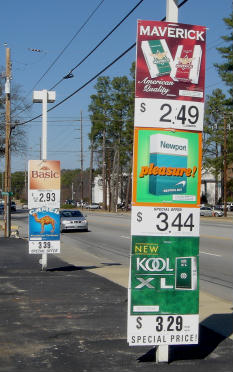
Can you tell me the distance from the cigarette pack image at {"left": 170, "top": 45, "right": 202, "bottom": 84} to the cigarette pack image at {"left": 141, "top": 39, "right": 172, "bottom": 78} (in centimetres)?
9

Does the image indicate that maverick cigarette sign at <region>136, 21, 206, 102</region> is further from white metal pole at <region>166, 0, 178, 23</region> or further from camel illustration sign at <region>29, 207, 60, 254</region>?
camel illustration sign at <region>29, 207, 60, 254</region>

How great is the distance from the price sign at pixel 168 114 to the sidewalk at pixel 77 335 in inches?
106

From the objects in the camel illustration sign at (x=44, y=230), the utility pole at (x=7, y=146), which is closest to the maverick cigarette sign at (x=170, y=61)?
the camel illustration sign at (x=44, y=230)

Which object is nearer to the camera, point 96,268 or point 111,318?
point 111,318

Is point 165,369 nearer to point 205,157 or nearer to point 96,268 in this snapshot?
point 96,268

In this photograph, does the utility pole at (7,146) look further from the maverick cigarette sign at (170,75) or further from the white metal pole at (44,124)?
the maverick cigarette sign at (170,75)

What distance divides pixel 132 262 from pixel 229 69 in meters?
52.6

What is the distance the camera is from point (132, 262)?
649 cm

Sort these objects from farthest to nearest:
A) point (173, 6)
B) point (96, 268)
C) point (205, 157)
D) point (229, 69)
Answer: point (205, 157) < point (229, 69) < point (96, 268) < point (173, 6)

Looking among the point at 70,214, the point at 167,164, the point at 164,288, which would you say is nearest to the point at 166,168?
the point at 167,164

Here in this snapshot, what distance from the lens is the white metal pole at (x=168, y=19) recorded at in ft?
21.7

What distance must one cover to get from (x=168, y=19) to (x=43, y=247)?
9.50 m

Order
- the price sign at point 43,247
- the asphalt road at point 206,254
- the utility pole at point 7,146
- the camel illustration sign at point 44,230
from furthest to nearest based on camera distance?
the utility pole at point 7,146
the price sign at point 43,247
the camel illustration sign at point 44,230
the asphalt road at point 206,254

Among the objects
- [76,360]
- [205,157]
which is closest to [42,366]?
[76,360]
